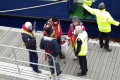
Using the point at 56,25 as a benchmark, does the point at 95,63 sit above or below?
below

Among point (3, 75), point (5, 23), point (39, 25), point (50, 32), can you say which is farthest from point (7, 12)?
point (50, 32)

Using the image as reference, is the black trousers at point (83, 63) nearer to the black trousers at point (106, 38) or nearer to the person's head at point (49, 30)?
the person's head at point (49, 30)

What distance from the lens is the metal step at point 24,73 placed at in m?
5.74

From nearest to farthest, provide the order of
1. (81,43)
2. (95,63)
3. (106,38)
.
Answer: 1. (81,43)
2. (95,63)
3. (106,38)

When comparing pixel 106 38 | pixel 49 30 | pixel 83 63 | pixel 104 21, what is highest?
pixel 49 30

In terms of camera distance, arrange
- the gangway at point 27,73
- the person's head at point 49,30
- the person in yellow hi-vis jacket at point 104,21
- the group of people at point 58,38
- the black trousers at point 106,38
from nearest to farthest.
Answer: the person's head at point 49,30 < the group of people at point 58,38 < the gangway at point 27,73 < the person in yellow hi-vis jacket at point 104,21 < the black trousers at point 106,38

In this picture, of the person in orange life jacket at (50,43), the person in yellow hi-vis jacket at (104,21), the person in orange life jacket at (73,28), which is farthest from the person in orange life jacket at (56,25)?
the person in yellow hi-vis jacket at (104,21)

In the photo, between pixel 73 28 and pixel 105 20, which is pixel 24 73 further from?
pixel 105 20

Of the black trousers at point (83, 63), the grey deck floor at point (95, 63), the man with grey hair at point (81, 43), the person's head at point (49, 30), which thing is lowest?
the grey deck floor at point (95, 63)

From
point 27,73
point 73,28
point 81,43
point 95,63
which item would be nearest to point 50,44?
point 81,43

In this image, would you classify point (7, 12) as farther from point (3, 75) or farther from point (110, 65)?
point (110, 65)

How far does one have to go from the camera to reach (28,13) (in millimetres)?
8227

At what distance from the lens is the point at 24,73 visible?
589 centimetres

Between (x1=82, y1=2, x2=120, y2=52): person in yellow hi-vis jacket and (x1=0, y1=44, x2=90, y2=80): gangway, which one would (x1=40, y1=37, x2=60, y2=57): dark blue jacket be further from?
(x1=82, y1=2, x2=120, y2=52): person in yellow hi-vis jacket
